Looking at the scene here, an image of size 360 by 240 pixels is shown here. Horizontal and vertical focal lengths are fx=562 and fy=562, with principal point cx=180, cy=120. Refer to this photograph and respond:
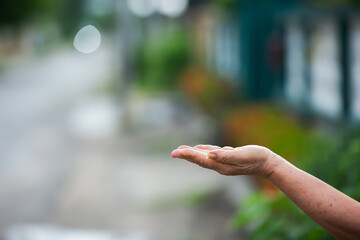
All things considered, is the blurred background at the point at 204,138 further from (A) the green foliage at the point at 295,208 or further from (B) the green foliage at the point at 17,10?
(B) the green foliage at the point at 17,10

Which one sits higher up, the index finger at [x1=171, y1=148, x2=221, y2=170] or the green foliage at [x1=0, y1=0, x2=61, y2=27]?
the green foliage at [x1=0, y1=0, x2=61, y2=27]

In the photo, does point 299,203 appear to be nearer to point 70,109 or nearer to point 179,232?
point 179,232

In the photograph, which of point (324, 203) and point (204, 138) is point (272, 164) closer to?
point (324, 203)

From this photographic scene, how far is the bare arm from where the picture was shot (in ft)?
5.82

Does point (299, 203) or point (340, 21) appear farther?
point (340, 21)

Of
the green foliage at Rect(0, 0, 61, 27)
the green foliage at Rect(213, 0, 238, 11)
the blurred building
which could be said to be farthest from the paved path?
the green foliage at Rect(0, 0, 61, 27)

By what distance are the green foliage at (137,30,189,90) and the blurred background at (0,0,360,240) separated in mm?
4269

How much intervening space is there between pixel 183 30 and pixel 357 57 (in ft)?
62.1

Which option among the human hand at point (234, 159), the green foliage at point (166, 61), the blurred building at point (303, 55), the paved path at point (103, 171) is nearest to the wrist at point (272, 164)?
the human hand at point (234, 159)

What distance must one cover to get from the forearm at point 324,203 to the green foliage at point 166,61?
20418 mm

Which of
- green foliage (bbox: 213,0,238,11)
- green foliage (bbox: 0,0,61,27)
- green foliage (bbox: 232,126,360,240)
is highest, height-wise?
green foliage (bbox: 0,0,61,27)

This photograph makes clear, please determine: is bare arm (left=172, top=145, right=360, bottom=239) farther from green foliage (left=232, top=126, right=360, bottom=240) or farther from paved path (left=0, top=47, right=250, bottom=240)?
paved path (left=0, top=47, right=250, bottom=240)

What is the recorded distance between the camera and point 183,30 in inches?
988

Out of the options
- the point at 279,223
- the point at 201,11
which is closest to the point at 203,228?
the point at 279,223
